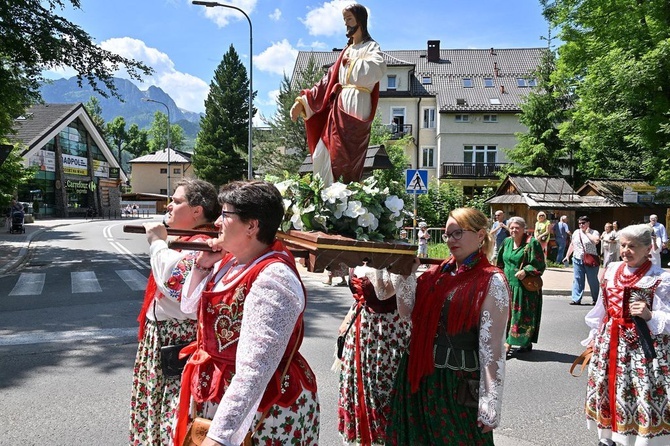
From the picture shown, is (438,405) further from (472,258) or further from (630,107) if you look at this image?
(630,107)

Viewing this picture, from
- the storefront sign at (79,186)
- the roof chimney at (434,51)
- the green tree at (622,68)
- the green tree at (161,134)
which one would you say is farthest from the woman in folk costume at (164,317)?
the green tree at (161,134)

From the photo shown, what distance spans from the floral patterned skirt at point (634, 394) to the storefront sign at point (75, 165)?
48348mm

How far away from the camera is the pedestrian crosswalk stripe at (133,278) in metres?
11.8

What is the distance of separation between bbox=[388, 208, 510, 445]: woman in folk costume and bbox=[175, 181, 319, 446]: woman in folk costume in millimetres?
889

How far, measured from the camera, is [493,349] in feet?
8.86

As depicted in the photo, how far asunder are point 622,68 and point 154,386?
19.4 metres

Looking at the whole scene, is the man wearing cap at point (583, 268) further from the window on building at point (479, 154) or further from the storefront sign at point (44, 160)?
the storefront sign at point (44, 160)

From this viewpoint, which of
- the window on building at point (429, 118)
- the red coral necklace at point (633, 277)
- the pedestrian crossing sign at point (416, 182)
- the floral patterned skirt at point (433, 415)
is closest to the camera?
the floral patterned skirt at point (433, 415)

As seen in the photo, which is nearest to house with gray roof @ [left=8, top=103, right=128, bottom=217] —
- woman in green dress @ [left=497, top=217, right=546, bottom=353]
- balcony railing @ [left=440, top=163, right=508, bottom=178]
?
balcony railing @ [left=440, top=163, right=508, bottom=178]

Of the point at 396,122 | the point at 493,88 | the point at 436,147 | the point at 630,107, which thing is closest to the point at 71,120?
the point at 396,122

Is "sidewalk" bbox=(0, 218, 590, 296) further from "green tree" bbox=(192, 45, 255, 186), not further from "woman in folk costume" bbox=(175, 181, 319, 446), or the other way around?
"green tree" bbox=(192, 45, 255, 186)

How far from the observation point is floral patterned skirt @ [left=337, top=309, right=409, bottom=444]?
133 inches

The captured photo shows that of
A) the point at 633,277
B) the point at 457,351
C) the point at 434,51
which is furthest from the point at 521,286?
the point at 434,51

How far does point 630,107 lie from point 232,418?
70.1 ft
